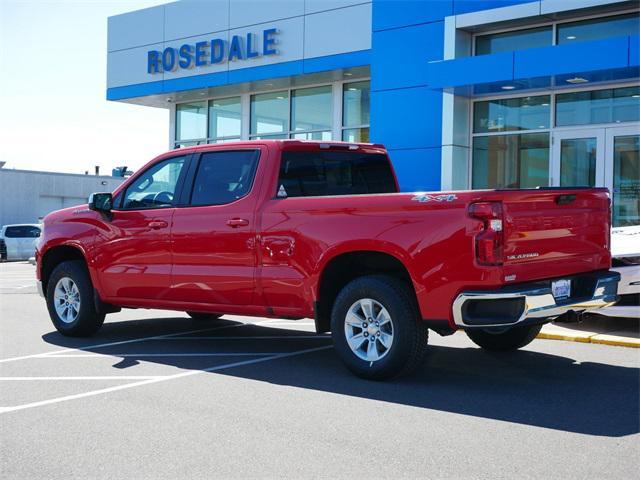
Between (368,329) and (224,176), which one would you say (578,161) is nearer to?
(224,176)

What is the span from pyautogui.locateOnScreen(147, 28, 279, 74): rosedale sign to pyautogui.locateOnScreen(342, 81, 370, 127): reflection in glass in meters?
1.92

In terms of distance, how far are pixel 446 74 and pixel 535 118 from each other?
195cm

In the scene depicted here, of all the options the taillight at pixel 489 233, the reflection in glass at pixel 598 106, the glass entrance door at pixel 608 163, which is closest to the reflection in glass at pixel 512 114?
the reflection in glass at pixel 598 106

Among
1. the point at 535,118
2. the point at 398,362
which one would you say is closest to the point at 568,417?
the point at 398,362

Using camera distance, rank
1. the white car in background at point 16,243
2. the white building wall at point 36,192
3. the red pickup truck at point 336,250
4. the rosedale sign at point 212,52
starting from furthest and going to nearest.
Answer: the white building wall at point 36,192
the white car in background at point 16,243
the rosedale sign at point 212,52
the red pickup truck at point 336,250

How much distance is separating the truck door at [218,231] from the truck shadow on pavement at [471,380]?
2.25 feet

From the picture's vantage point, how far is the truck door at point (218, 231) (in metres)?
7.94

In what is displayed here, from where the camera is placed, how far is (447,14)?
52.2 feet

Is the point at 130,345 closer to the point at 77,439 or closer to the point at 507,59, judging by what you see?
the point at 77,439

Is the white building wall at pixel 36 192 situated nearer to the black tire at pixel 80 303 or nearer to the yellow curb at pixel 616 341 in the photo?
the black tire at pixel 80 303

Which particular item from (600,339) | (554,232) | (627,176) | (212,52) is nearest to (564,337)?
(600,339)

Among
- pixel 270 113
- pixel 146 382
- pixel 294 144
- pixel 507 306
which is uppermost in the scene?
pixel 270 113

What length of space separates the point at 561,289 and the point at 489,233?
0.94 m

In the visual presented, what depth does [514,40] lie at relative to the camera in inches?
617
